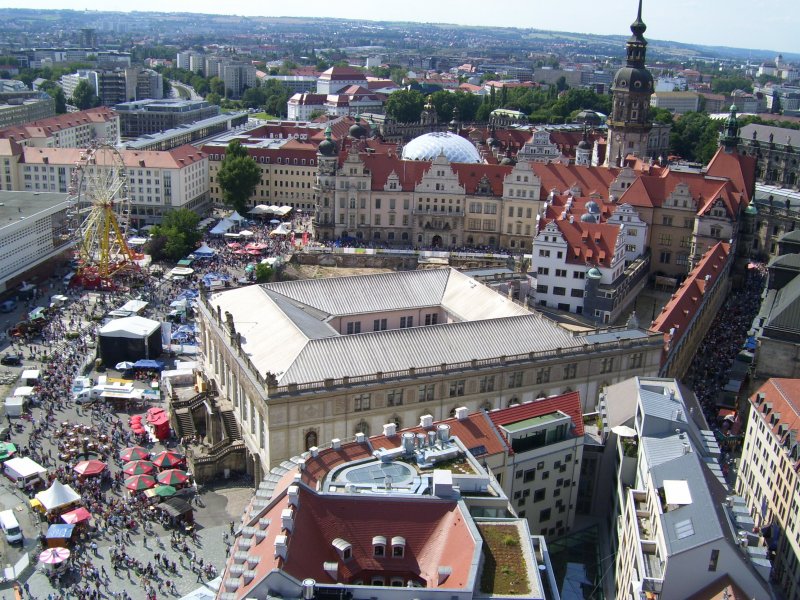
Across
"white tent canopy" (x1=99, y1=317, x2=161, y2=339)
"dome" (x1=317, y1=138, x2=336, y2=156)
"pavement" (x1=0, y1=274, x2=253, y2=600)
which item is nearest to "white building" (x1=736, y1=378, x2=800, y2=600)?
"pavement" (x1=0, y1=274, x2=253, y2=600)

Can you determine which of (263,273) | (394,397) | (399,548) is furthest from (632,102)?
(399,548)

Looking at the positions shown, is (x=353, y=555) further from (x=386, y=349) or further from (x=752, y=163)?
(x=752, y=163)

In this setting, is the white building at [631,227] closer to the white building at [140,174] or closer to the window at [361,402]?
the window at [361,402]

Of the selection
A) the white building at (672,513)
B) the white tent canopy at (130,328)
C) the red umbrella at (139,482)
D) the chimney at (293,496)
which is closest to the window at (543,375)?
the white building at (672,513)

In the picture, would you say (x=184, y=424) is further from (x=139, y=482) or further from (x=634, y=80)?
(x=634, y=80)

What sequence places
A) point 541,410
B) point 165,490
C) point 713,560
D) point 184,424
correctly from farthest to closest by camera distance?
point 184,424 → point 165,490 → point 541,410 → point 713,560

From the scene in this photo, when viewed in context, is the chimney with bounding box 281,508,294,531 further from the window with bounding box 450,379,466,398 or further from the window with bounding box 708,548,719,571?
the window with bounding box 450,379,466,398
